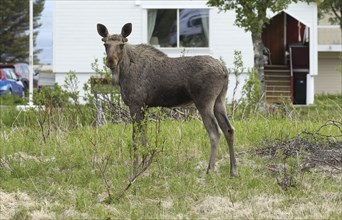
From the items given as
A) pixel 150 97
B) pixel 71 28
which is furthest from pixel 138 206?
pixel 71 28

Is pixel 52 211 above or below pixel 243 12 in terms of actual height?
below

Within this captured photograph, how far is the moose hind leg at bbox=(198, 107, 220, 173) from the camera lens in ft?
31.2

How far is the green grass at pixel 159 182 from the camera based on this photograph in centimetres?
817

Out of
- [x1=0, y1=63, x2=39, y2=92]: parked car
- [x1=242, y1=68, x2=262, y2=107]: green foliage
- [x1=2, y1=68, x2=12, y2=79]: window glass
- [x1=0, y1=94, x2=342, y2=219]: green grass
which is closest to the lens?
[x1=0, y1=94, x2=342, y2=219]: green grass

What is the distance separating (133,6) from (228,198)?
886 inches

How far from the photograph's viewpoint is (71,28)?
1192 inches

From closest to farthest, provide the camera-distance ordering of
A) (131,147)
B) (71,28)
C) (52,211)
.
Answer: (52,211), (131,147), (71,28)

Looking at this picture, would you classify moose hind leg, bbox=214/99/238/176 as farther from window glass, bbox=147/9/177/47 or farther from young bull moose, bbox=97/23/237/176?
window glass, bbox=147/9/177/47

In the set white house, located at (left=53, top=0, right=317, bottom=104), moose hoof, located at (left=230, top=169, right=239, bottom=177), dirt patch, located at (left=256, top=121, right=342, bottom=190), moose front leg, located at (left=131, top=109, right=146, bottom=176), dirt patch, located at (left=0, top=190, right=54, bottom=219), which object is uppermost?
white house, located at (left=53, top=0, right=317, bottom=104)

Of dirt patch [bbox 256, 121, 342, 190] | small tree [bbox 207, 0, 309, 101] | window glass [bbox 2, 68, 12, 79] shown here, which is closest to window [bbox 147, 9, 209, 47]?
small tree [bbox 207, 0, 309, 101]

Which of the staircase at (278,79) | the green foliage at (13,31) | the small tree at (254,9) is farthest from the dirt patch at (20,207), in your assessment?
the green foliage at (13,31)

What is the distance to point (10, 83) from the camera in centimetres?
4019

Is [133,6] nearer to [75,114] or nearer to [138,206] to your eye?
[75,114]

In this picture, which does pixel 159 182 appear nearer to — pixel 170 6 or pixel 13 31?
pixel 170 6
